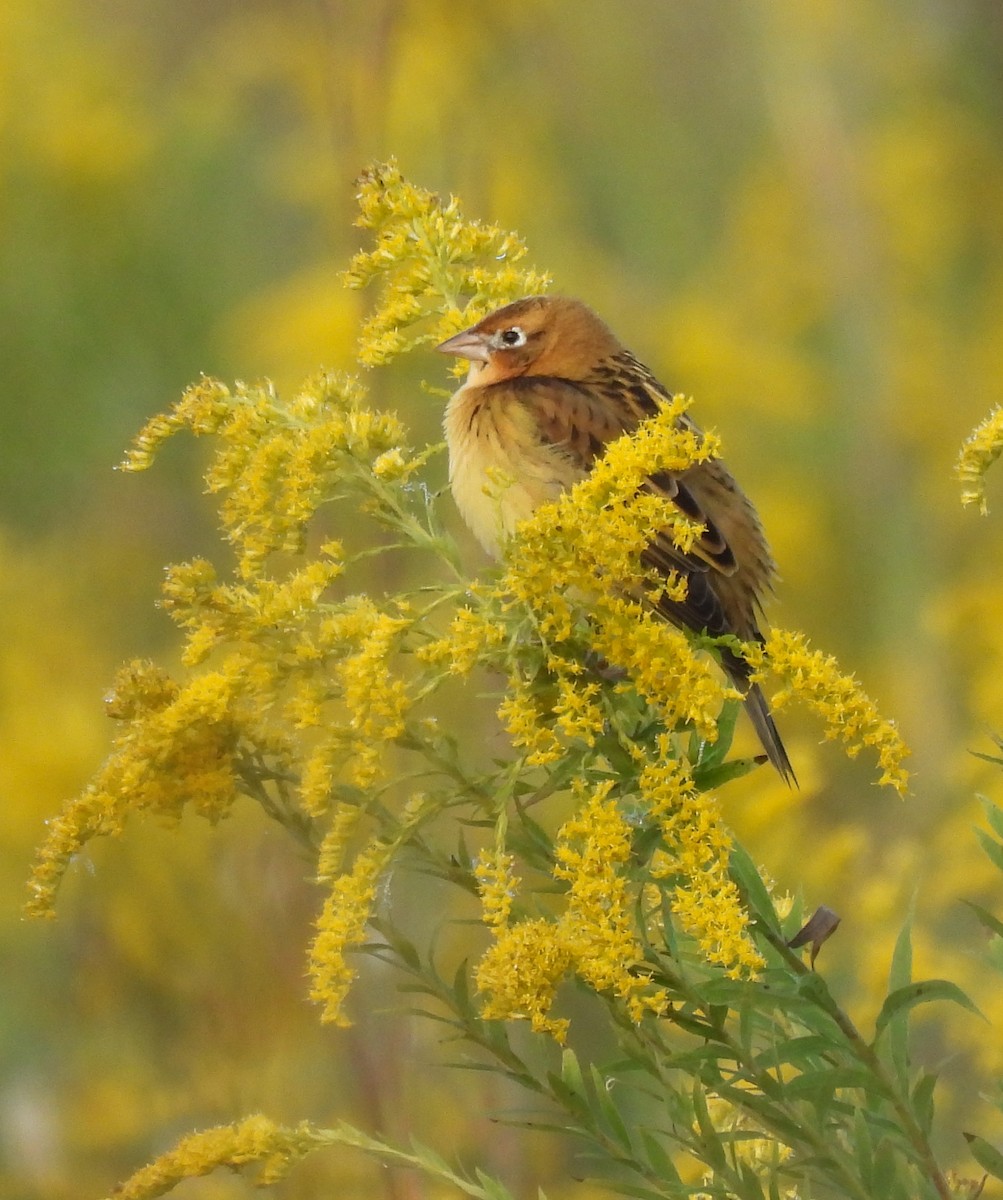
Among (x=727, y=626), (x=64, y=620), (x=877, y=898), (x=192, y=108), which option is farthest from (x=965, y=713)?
(x=192, y=108)

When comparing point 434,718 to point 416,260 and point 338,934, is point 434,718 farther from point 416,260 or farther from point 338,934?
point 416,260

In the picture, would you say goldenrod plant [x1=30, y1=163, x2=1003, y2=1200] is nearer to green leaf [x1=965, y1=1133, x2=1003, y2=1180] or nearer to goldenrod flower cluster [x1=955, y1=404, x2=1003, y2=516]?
green leaf [x1=965, y1=1133, x2=1003, y2=1180]

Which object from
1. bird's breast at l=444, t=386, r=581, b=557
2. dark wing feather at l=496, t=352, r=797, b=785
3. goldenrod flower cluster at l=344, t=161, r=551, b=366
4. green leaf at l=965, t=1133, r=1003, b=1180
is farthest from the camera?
bird's breast at l=444, t=386, r=581, b=557

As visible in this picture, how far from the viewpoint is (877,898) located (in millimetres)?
1993

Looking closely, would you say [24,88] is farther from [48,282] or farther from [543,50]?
[543,50]

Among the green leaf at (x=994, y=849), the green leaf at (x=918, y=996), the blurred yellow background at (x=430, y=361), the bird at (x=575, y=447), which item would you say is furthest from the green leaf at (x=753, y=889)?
the bird at (x=575, y=447)

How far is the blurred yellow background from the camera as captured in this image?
7.41 ft

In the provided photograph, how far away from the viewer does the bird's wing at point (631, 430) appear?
233cm

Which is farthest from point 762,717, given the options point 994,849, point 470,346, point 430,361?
point 430,361

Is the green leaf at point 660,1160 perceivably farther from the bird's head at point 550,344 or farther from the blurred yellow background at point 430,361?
the bird's head at point 550,344

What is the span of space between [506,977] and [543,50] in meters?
3.46

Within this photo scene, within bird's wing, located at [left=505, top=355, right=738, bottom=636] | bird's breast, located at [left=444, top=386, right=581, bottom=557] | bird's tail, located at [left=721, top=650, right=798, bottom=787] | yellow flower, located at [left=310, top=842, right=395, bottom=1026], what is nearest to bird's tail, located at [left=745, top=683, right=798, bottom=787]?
bird's tail, located at [left=721, top=650, right=798, bottom=787]

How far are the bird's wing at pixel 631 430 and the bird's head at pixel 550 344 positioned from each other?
4 centimetres

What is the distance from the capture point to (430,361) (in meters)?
3.49
